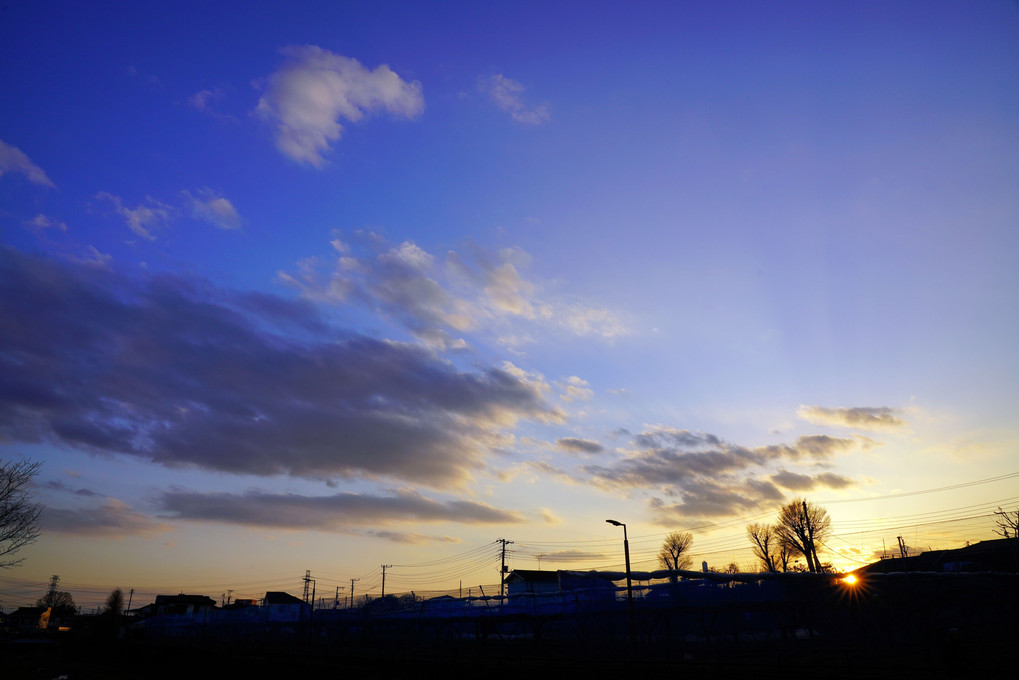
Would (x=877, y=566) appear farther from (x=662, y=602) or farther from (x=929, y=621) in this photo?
(x=662, y=602)

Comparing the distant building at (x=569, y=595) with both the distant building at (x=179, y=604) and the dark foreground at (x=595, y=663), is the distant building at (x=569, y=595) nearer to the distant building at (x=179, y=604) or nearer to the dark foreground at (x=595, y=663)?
the dark foreground at (x=595, y=663)

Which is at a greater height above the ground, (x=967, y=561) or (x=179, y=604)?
(x=967, y=561)

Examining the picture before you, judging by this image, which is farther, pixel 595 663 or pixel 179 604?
pixel 179 604

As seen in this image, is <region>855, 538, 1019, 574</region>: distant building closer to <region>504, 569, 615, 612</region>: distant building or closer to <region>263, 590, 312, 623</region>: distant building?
<region>504, 569, 615, 612</region>: distant building

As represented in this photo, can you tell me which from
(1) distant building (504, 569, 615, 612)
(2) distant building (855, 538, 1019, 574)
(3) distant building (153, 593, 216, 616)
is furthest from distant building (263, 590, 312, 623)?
(2) distant building (855, 538, 1019, 574)

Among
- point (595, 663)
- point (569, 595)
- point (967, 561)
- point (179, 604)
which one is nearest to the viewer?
point (595, 663)

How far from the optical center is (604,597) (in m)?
44.5

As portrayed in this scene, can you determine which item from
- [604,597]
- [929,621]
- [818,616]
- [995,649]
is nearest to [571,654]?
[604,597]

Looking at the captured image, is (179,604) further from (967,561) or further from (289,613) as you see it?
(967,561)

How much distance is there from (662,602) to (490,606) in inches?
596

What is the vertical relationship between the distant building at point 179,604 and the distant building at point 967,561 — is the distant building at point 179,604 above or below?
below

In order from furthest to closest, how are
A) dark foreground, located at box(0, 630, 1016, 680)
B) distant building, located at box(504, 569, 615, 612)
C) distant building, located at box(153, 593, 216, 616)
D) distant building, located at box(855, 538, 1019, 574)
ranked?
distant building, located at box(153, 593, 216, 616)
distant building, located at box(855, 538, 1019, 574)
distant building, located at box(504, 569, 615, 612)
dark foreground, located at box(0, 630, 1016, 680)

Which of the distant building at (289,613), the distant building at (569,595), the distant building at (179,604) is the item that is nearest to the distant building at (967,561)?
the distant building at (569,595)

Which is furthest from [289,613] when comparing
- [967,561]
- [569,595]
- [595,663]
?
[967,561]
